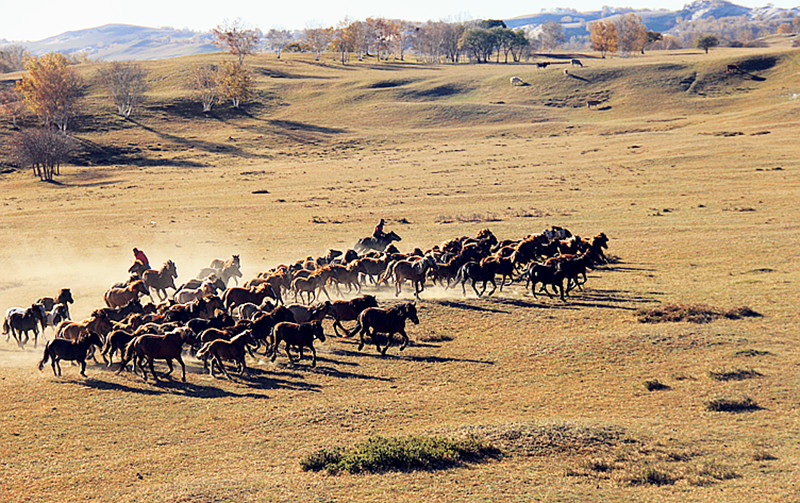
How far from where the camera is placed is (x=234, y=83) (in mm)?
110375

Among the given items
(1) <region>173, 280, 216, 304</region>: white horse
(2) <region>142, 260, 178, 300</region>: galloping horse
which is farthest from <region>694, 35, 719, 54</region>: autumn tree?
(1) <region>173, 280, 216, 304</region>: white horse

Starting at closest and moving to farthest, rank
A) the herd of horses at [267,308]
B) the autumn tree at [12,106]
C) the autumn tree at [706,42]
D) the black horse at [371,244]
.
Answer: the herd of horses at [267,308] → the black horse at [371,244] → the autumn tree at [12,106] → the autumn tree at [706,42]

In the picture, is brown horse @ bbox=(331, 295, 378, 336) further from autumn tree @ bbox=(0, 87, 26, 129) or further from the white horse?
autumn tree @ bbox=(0, 87, 26, 129)

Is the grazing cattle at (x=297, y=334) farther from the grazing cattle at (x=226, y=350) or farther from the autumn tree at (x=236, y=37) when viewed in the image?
the autumn tree at (x=236, y=37)

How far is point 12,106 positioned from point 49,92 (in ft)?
25.1

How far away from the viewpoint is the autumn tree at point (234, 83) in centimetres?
11044

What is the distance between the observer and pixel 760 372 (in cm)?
1648

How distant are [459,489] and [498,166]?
5468 centimetres

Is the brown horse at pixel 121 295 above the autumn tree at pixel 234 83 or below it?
below

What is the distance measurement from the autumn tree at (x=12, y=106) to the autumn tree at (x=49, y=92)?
2.36 m

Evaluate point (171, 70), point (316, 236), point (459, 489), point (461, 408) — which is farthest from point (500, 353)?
point (171, 70)

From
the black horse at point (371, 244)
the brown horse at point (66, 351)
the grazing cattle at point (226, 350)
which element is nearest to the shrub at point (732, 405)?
the grazing cattle at point (226, 350)

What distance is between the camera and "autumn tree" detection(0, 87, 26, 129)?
313 ft

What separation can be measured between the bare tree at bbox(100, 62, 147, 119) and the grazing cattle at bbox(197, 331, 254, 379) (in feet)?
310
